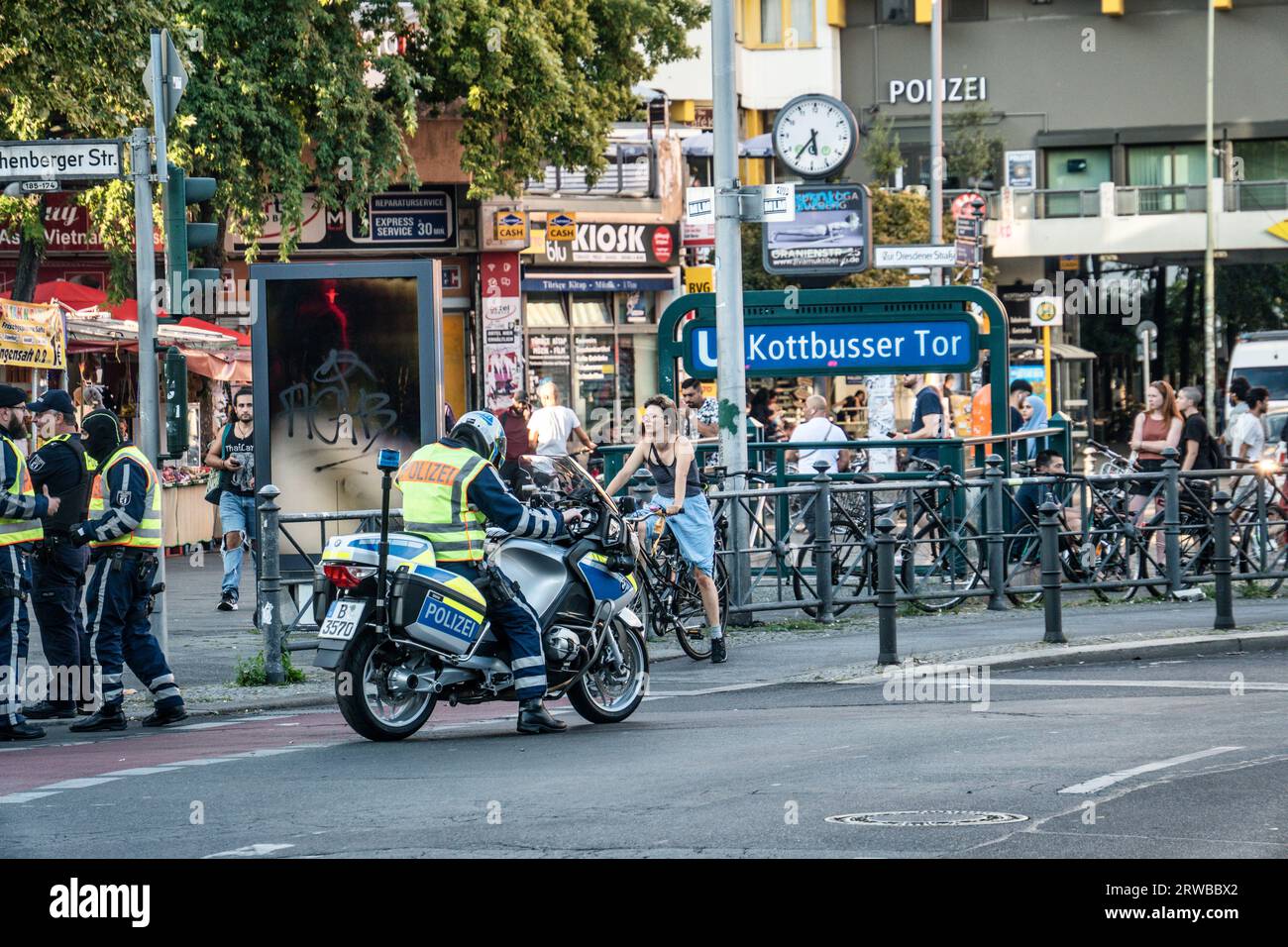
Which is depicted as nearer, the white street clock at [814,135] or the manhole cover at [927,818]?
the manhole cover at [927,818]

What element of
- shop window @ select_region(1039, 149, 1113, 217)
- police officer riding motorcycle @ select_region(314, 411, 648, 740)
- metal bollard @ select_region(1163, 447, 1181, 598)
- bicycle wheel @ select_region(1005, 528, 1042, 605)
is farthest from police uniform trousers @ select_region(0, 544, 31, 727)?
shop window @ select_region(1039, 149, 1113, 217)

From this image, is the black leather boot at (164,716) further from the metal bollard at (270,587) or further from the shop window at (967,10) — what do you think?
the shop window at (967,10)

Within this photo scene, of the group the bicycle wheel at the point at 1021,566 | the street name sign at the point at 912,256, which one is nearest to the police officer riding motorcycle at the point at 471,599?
the bicycle wheel at the point at 1021,566

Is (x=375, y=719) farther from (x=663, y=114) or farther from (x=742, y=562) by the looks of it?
(x=663, y=114)

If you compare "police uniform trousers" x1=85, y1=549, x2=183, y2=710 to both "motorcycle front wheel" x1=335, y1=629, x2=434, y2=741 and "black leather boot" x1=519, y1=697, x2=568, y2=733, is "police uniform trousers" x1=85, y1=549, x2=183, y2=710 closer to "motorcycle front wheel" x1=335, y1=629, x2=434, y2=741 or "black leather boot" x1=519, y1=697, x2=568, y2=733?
"motorcycle front wheel" x1=335, y1=629, x2=434, y2=741

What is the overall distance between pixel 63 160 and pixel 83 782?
5.01 meters

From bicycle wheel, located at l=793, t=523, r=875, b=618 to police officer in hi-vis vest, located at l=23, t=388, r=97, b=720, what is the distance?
624 centimetres

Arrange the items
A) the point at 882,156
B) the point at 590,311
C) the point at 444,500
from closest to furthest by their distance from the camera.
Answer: the point at 444,500, the point at 590,311, the point at 882,156

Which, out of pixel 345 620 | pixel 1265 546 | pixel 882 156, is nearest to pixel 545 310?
pixel 882 156

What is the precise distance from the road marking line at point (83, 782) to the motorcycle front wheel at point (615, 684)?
103 inches

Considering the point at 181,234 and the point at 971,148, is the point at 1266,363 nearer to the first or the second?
the point at 971,148

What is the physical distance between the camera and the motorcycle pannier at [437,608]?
35.6 ft

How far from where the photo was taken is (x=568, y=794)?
895cm

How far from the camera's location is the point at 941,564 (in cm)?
1788
